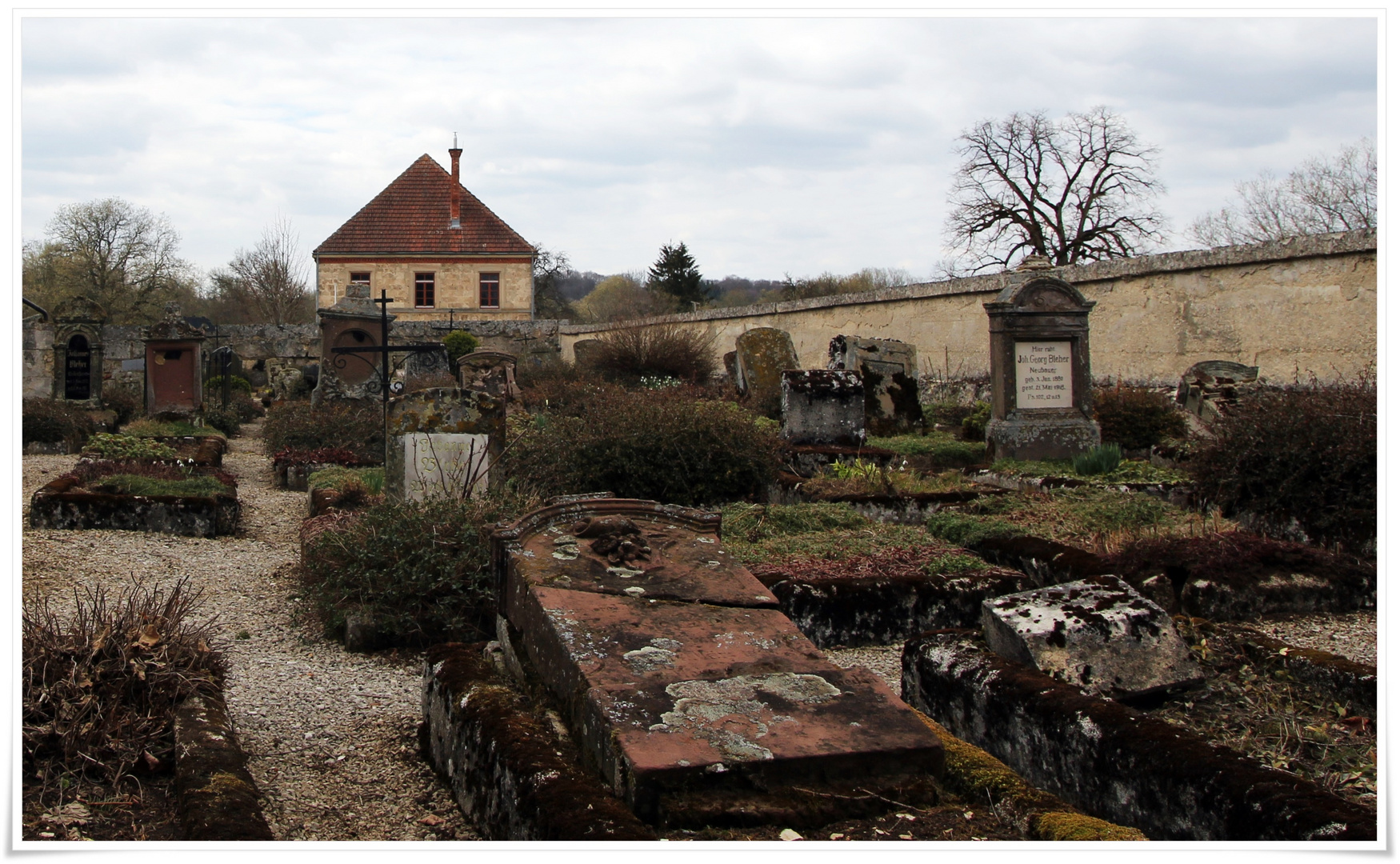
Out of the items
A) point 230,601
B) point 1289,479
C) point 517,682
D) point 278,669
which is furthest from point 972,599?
point 230,601

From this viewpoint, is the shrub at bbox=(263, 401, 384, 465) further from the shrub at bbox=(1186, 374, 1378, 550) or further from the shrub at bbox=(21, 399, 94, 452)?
the shrub at bbox=(1186, 374, 1378, 550)

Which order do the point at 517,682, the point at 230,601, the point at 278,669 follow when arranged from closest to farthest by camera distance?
the point at 517,682, the point at 278,669, the point at 230,601

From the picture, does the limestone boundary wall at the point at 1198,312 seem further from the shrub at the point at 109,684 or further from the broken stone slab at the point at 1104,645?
the shrub at the point at 109,684

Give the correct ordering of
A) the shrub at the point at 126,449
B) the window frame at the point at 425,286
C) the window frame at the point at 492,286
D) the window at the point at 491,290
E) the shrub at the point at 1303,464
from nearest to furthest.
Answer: the shrub at the point at 1303,464 → the shrub at the point at 126,449 → the window frame at the point at 425,286 → the window frame at the point at 492,286 → the window at the point at 491,290

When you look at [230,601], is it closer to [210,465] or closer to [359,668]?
[359,668]

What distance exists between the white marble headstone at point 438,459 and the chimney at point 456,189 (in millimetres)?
29129

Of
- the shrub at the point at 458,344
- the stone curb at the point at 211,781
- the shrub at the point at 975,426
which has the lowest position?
the stone curb at the point at 211,781

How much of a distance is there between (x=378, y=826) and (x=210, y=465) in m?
9.88

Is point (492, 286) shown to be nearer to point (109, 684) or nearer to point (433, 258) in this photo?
point (433, 258)

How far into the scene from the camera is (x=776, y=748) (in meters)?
2.65

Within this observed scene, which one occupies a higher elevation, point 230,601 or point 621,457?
point 621,457

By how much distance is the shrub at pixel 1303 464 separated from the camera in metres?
6.21

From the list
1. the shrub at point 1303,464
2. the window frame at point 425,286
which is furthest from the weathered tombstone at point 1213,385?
the window frame at point 425,286

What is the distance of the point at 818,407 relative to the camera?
11.4m
